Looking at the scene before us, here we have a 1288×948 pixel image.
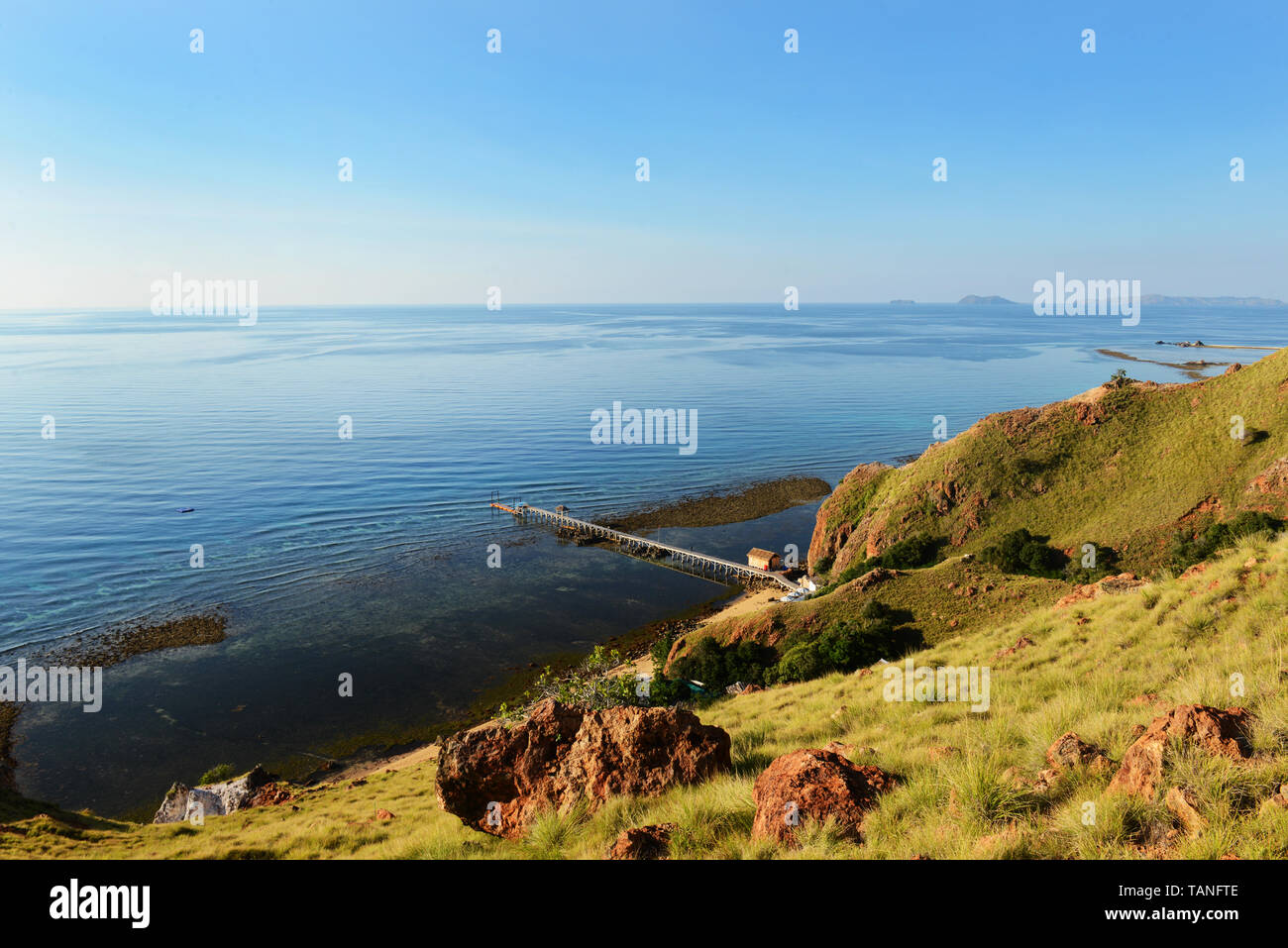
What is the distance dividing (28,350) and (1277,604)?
28273cm

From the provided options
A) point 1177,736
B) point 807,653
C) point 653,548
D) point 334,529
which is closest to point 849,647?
point 807,653

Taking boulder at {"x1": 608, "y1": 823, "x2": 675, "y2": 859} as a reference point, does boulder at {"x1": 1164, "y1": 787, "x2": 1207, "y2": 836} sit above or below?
above

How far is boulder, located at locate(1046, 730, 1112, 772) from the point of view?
877 centimetres

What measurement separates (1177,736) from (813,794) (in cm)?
480

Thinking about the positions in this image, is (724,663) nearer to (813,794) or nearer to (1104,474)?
(813,794)

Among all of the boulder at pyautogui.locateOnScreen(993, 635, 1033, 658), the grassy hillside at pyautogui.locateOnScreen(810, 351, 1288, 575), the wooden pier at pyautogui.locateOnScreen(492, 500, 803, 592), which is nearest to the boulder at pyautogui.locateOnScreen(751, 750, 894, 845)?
the boulder at pyautogui.locateOnScreen(993, 635, 1033, 658)

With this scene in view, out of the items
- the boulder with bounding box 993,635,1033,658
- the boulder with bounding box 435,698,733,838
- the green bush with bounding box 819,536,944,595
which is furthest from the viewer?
the green bush with bounding box 819,536,944,595

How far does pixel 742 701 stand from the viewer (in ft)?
79.6

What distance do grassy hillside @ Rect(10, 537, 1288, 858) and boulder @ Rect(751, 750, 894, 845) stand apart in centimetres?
27

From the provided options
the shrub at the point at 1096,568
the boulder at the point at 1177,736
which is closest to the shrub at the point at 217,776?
the boulder at the point at 1177,736

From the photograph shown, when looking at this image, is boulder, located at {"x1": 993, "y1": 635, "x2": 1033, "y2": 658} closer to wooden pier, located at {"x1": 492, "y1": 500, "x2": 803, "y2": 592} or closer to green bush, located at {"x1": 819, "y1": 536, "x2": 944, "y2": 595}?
green bush, located at {"x1": 819, "y1": 536, "x2": 944, "y2": 595}

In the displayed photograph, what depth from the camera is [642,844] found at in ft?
28.8
